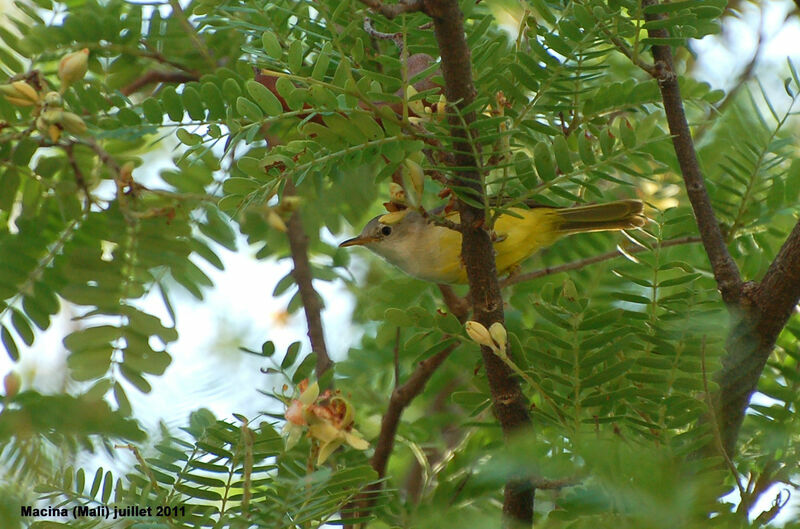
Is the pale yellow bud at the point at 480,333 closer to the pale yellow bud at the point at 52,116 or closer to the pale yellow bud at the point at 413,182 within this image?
the pale yellow bud at the point at 413,182

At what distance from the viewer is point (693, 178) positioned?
2074 mm

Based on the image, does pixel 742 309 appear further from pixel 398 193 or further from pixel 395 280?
pixel 395 280

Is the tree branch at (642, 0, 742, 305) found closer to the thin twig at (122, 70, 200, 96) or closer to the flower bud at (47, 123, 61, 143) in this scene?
the flower bud at (47, 123, 61, 143)

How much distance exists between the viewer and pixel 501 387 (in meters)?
1.80

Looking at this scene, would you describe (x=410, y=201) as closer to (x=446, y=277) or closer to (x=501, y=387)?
(x=501, y=387)

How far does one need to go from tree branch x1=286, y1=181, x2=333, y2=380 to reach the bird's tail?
887 mm

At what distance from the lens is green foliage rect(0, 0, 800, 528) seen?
1433 millimetres

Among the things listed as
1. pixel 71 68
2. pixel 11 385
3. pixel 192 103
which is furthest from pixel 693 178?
pixel 11 385

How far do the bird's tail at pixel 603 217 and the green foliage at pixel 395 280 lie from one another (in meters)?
0.09

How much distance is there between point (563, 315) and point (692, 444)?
0.35 m

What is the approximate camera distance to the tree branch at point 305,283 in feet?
8.93

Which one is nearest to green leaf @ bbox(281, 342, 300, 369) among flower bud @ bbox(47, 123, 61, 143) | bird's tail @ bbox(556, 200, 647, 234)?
flower bud @ bbox(47, 123, 61, 143)

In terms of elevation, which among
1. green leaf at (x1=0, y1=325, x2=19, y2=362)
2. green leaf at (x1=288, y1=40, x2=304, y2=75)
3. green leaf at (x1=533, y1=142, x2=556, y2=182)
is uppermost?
green leaf at (x1=288, y1=40, x2=304, y2=75)

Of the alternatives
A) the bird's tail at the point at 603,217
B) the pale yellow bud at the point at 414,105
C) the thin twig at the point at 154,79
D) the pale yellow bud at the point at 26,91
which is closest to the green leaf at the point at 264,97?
the pale yellow bud at the point at 414,105
